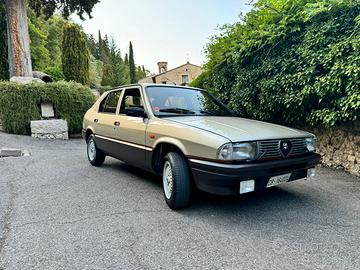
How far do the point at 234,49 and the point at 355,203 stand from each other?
4.16 meters

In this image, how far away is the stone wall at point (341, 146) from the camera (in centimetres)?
461

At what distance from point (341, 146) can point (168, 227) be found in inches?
154

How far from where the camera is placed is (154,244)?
2.39 metres

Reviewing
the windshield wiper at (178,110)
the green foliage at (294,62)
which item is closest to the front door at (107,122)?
the windshield wiper at (178,110)

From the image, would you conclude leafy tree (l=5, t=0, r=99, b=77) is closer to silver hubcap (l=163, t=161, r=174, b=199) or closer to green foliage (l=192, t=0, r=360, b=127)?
green foliage (l=192, t=0, r=360, b=127)

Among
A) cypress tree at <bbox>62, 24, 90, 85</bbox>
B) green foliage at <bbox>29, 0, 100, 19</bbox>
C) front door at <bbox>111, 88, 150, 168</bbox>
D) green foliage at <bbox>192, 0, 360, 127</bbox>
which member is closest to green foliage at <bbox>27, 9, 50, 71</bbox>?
cypress tree at <bbox>62, 24, 90, 85</bbox>

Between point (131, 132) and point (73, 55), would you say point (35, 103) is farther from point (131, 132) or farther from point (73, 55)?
point (73, 55)

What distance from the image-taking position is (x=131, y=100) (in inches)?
171

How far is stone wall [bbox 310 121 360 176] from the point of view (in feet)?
15.1

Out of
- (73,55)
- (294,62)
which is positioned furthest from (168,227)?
(73,55)

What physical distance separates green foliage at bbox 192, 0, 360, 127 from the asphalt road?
4.66 ft

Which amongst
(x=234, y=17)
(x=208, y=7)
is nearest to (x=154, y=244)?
(x=234, y=17)

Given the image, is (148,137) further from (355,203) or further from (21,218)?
(355,203)

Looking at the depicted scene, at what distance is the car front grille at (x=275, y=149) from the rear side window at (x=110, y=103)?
2.81 m
